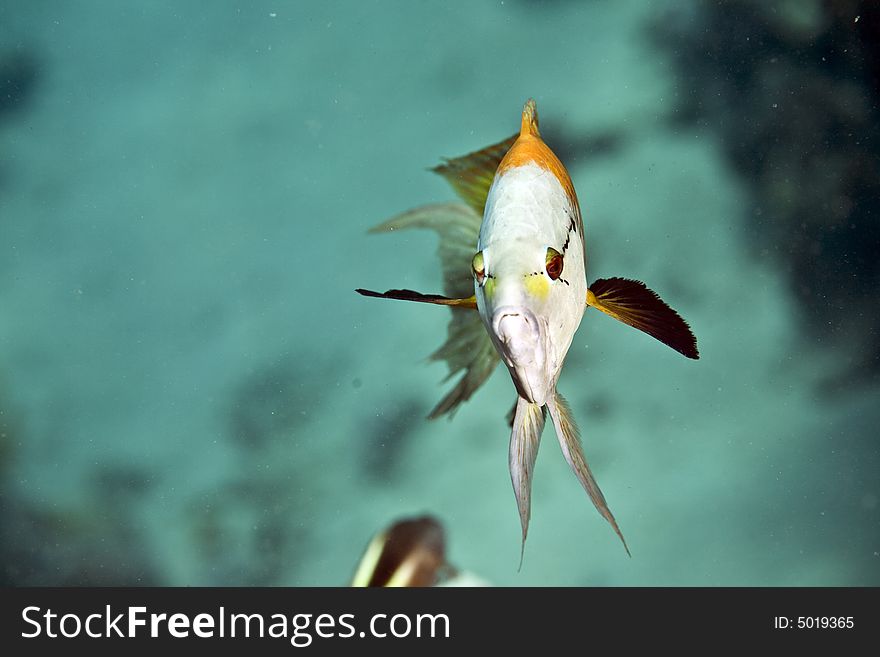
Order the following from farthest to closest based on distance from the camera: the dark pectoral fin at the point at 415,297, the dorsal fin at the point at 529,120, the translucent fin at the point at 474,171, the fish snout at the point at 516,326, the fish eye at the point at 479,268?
the translucent fin at the point at 474,171, the dorsal fin at the point at 529,120, the dark pectoral fin at the point at 415,297, the fish eye at the point at 479,268, the fish snout at the point at 516,326

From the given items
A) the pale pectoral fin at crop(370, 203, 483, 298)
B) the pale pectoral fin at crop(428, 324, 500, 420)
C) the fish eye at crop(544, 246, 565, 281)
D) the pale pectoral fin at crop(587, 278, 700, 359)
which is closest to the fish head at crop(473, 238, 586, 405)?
the fish eye at crop(544, 246, 565, 281)

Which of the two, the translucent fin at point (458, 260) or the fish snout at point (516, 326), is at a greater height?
the translucent fin at point (458, 260)

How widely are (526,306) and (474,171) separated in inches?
35.4

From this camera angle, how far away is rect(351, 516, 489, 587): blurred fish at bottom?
2.21 meters

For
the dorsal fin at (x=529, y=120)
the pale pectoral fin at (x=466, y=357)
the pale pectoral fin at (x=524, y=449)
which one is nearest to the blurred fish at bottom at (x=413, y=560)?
the pale pectoral fin at (x=466, y=357)

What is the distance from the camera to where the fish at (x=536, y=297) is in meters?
1.30

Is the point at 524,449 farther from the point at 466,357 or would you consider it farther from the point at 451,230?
the point at 451,230

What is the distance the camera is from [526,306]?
1.28 meters

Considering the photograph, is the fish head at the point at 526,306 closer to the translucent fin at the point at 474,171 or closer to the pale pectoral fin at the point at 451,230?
the translucent fin at the point at 474,171

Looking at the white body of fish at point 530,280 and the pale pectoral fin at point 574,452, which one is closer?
the white body of fish at point 530,280
